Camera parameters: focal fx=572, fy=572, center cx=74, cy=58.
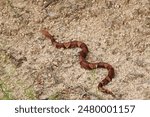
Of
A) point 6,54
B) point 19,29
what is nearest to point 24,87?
point 6,54

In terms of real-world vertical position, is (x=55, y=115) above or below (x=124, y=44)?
below

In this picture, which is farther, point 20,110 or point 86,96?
point 86,96

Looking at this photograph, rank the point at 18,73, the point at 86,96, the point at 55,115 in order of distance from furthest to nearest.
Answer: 1. the point at 18,73
2. the point at 86,96
3. the point at 55,115

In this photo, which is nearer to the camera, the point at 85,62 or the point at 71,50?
the point at 85,62

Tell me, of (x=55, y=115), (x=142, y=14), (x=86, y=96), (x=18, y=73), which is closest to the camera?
(x=55, y=115)

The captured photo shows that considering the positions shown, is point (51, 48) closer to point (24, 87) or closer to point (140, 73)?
point (24, 87)

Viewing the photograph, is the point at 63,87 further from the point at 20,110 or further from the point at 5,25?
the point at 5,25

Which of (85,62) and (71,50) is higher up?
(71,50)
